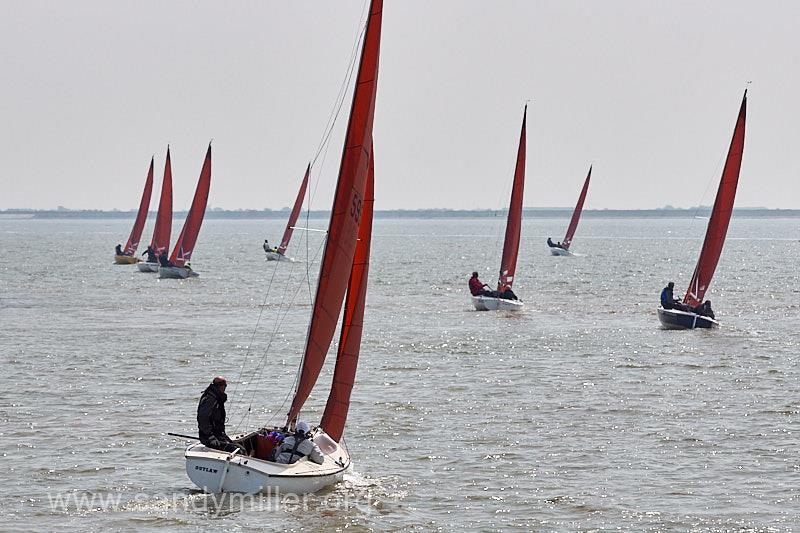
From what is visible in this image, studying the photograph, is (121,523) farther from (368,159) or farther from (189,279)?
(189,279)

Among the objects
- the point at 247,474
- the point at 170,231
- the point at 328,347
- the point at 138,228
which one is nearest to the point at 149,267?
the point at 170,231

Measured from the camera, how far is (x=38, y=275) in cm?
6938

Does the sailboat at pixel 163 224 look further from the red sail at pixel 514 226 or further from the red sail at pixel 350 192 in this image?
the red sail at pixel 350 192

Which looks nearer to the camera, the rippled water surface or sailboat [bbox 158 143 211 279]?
the rippled water surface

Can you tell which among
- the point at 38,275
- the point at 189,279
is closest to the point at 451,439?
the point at 189,279

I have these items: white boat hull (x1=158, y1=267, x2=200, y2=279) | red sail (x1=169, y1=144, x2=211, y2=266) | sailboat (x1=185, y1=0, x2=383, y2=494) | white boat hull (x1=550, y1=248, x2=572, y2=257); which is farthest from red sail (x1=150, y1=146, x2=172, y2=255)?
sailboat (x1=185, y1=0, x2=383, y2=494)

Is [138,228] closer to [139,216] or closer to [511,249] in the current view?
[139,216]

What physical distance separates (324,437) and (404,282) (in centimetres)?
4945

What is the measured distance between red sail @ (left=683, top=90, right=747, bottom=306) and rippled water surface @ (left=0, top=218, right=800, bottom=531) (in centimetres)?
178

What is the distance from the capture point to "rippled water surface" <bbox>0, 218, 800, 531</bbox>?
1702 cm

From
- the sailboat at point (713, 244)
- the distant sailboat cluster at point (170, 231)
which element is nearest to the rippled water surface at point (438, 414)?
the sailboat at point (713, 244)

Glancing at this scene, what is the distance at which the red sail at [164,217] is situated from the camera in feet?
225

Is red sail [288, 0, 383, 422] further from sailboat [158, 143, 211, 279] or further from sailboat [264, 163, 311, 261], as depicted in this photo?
sailboat [264, 163, 311, 261]

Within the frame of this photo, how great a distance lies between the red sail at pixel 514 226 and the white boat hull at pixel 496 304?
0.84 metres
